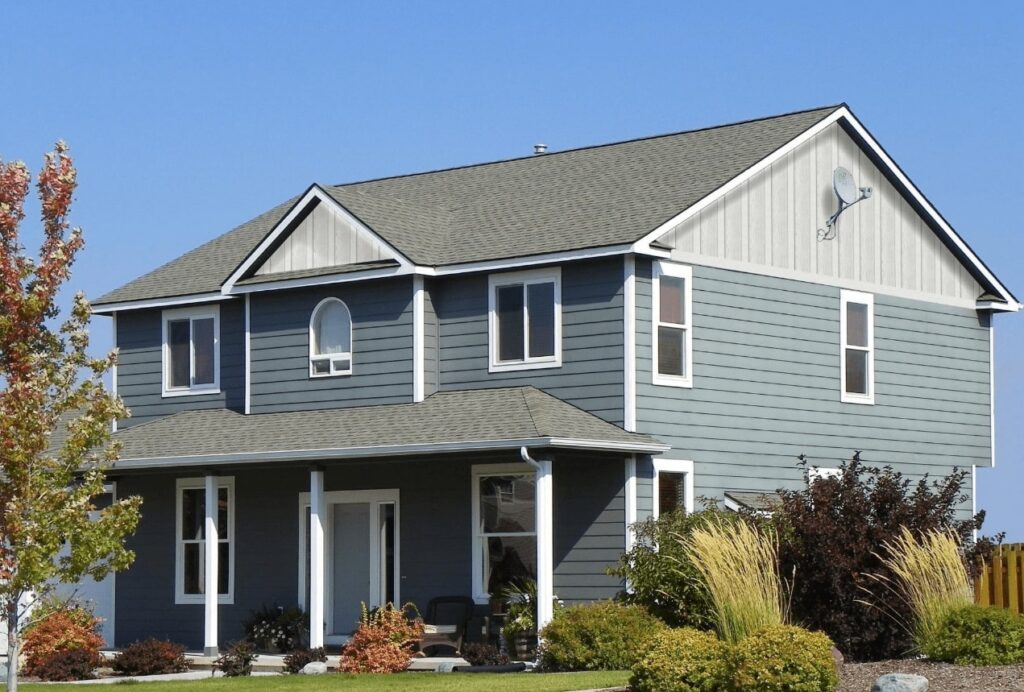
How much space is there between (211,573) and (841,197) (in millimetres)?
11917

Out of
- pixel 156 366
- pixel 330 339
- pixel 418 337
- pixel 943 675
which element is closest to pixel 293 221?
pixel 330 339

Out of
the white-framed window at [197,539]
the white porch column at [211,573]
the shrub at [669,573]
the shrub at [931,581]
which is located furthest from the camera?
the white-framed window at [197,539]

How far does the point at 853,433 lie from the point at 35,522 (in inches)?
630

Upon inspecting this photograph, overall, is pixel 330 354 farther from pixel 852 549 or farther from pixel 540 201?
pixel 852 549

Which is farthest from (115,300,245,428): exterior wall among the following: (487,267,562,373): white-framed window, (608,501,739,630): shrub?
(608,501,739,630): shrub

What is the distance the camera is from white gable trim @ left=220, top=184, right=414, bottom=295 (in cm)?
2714

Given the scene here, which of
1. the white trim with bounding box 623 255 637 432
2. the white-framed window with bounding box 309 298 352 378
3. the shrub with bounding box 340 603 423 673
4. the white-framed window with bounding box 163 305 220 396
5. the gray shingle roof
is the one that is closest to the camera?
the shrub with bounding box 340 603 423 673

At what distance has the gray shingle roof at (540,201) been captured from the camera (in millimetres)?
26219

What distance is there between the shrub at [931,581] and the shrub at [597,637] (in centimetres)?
311

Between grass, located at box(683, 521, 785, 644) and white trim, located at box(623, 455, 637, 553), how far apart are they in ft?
14.7

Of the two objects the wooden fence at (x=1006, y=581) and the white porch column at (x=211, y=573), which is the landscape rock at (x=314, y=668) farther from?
the wooden fence at (x=1006, y=581)

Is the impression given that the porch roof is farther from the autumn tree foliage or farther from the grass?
the autumn tree foliage

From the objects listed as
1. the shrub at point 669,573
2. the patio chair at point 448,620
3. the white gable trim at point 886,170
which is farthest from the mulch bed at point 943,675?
the white gable trim at point 886,170

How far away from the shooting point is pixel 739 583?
18.7 meters
